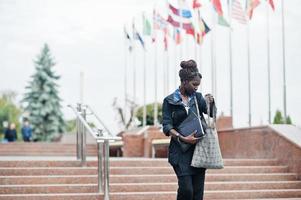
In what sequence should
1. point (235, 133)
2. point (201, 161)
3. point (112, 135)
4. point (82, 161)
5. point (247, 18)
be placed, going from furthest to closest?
point (247, 18) → point (235, 133) → point (82, 161) → point (112, 135) → point (201, 161)

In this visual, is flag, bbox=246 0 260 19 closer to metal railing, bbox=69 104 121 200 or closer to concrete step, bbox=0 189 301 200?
concrete step, bbox=0 189 301 200

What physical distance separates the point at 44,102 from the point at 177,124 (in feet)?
157

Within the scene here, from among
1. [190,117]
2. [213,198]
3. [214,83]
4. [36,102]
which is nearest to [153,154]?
[214,83]

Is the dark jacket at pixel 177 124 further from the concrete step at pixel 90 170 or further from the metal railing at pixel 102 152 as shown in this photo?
the concrete step at pixel 90 170

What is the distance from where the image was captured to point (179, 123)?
6.05 metres

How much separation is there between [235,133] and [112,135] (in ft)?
18.3

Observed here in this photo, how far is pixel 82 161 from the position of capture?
1010 cm

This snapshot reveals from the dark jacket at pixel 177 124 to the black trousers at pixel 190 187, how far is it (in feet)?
0.19

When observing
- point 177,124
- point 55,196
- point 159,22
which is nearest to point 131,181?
point 55,196

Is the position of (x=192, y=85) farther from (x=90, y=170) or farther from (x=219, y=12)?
(x=219, y=12)

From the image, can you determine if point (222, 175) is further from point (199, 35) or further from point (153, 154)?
point (199, 35)

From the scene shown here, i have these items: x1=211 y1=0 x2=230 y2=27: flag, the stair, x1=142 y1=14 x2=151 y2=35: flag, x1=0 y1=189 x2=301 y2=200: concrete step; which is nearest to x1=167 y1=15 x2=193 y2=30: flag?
x1=211 y1=0 x2=230 y2=27: flag

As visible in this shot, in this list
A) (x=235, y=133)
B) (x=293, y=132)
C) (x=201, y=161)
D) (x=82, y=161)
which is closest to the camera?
(x=201, y=161)

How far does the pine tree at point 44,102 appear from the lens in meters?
52.0
